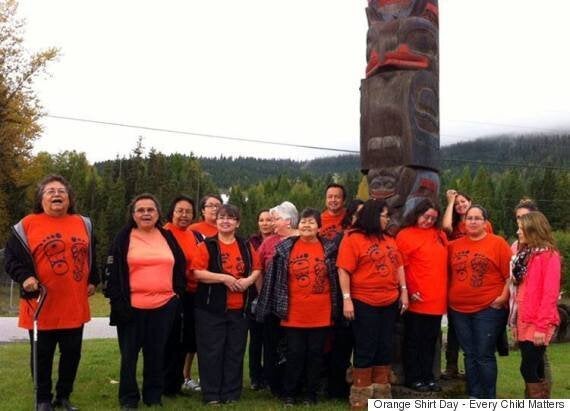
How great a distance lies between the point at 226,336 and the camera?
18.6 ft

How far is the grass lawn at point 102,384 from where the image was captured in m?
5.59

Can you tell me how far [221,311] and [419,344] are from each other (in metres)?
1.81

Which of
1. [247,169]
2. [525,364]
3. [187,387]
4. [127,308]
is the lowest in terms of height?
[187,387]

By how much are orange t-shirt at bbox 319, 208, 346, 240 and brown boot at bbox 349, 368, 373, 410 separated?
1.55m

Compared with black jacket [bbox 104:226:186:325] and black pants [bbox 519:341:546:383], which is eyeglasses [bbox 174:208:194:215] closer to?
black jacket [bbox 104:226:186:325]

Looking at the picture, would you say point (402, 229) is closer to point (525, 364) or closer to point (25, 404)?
point (525, 364)

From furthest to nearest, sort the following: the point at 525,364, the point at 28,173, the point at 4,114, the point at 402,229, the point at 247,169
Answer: the point at 247,169 → the point at 28,173 → the point at 4,114 → the point at 402,229 → the point at 525,364

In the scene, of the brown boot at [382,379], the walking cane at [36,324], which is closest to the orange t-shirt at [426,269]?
the brown boot at [382,379]

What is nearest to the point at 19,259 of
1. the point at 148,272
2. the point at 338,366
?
the point at 148,272

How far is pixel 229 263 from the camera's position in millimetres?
5684

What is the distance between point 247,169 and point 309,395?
493 feet

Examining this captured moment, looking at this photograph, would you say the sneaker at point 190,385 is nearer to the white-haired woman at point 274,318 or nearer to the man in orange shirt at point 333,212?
the white-haired woman at point 274,318

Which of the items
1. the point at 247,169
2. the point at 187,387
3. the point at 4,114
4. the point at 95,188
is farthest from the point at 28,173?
the point at 247,169

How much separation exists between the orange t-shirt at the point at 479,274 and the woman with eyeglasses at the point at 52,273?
3.23m
